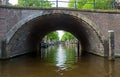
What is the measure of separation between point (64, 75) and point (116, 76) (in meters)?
2.54

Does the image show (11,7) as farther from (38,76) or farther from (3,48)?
(38,76)

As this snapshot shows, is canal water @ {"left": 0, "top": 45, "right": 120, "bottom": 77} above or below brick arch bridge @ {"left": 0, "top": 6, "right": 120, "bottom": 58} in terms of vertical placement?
below

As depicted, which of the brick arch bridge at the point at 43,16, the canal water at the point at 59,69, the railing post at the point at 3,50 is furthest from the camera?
the brick arch bridge at the point at 43,16

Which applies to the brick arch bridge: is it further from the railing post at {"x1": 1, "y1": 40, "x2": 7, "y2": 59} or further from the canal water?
the canal water

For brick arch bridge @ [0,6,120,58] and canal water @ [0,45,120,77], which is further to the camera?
brick arch bridge @ [0,6,120,58]

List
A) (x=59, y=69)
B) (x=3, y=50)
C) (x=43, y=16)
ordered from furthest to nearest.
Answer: (x=43, y=16) → (x=3, y=50) → (x=59, y=69)

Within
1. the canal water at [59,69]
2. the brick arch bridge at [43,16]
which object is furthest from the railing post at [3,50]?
the canal water at [59,69]

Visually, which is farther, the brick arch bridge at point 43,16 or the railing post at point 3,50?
the brick arch bridge at point 43,16

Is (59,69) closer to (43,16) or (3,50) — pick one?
(3,50)

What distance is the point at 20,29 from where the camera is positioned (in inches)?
808

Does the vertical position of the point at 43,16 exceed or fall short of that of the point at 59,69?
it exceeds it

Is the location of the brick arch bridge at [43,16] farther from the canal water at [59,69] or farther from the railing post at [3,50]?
the canal water at [59,69]

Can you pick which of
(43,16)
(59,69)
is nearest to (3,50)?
(43,16)

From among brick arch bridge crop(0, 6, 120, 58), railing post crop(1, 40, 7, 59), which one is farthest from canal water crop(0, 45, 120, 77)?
brick arch bridge crop(0, 6, 120, 58)
